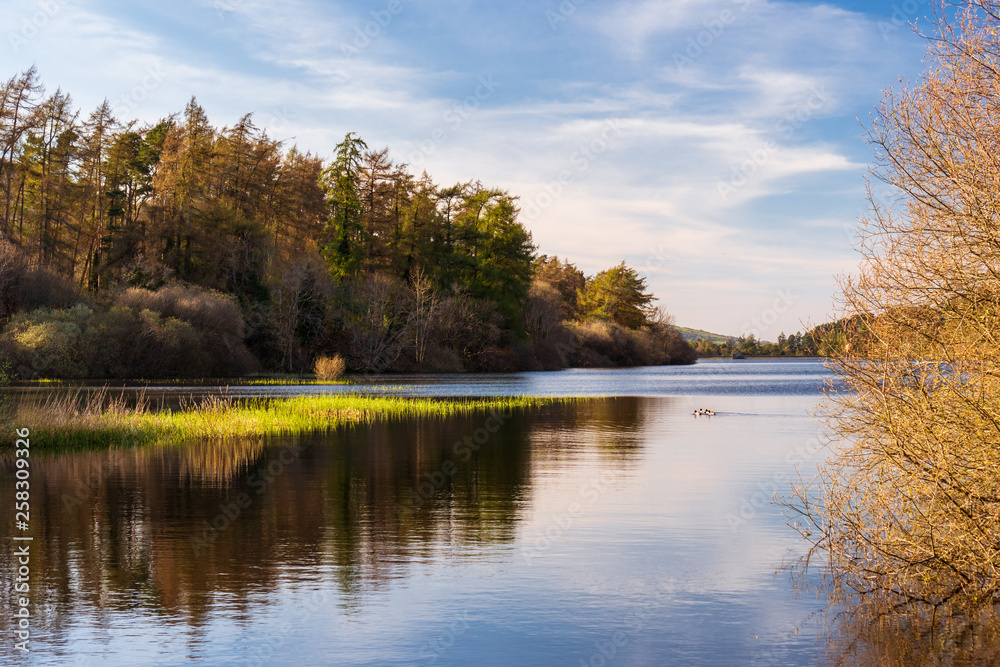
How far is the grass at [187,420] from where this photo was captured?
2744cm

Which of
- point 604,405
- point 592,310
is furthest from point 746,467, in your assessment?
point 592,310

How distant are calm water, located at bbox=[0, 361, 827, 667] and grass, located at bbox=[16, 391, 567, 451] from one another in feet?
7.52

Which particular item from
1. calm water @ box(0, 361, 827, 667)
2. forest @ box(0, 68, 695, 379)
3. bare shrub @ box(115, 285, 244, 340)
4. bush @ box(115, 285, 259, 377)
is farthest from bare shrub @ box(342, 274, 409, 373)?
calm water @ box(0, 361, 827, 667)

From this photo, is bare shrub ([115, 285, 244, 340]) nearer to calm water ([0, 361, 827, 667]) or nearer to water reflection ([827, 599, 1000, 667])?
calm water ([0, 361, 827, 667])

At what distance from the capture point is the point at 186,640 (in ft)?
31.9

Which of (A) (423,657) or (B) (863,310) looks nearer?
(A) (423,657)

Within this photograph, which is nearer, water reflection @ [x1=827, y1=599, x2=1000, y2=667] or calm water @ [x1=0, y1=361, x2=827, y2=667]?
water reflection @ [x1=827, y1=599, x2=1000, y2=667]

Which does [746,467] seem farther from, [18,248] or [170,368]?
[18,248]

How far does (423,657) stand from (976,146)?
27.3ft

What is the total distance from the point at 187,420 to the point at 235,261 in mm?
53273

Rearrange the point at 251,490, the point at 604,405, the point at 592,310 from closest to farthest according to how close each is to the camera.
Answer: the point at 251,490
the point at 604,405
the point at 592,310

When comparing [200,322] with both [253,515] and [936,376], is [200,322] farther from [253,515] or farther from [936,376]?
[936,376]

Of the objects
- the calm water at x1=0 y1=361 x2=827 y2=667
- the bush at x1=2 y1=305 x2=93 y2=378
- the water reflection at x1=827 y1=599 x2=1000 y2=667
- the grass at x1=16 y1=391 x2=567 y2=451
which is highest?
the bush at x1=2 y1=305 x2=93 y2=378

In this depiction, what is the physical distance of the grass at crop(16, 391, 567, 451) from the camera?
90.0 feet
